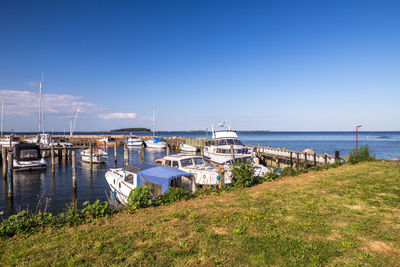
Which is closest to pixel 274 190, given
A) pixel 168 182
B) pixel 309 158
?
pixel 168 182

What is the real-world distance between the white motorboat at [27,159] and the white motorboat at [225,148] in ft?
67.4

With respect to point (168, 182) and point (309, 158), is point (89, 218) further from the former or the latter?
point (309, 158)

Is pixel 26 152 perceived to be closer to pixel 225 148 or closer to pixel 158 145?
pixel 225 148

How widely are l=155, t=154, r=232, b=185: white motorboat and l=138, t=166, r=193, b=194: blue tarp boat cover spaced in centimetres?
325

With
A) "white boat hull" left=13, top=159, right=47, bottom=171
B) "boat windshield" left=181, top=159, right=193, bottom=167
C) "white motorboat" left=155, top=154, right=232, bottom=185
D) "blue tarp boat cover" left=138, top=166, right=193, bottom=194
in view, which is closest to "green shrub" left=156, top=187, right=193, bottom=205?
"blue tarp boat cover" left=138, top=166, right=193, bottom=194

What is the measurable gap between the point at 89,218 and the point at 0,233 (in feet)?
8.12

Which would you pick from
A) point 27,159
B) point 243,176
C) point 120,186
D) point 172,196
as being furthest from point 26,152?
point 243,176

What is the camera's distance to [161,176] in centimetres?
1352

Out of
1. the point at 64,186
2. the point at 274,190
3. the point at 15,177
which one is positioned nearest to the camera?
the point at 274,190

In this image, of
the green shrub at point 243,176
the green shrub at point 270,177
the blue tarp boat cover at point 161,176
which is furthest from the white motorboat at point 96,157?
the green shrub at point 270,177

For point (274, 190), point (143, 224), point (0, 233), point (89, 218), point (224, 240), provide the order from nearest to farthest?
point (224, 240), point (0, 233), point (143, 224), point (89, 218), point (274, 190)

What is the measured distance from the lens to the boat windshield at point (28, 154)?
29031 mm

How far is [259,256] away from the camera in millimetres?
5746

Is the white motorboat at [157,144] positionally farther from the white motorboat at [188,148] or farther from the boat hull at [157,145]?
the white motorboat at [188,148]
